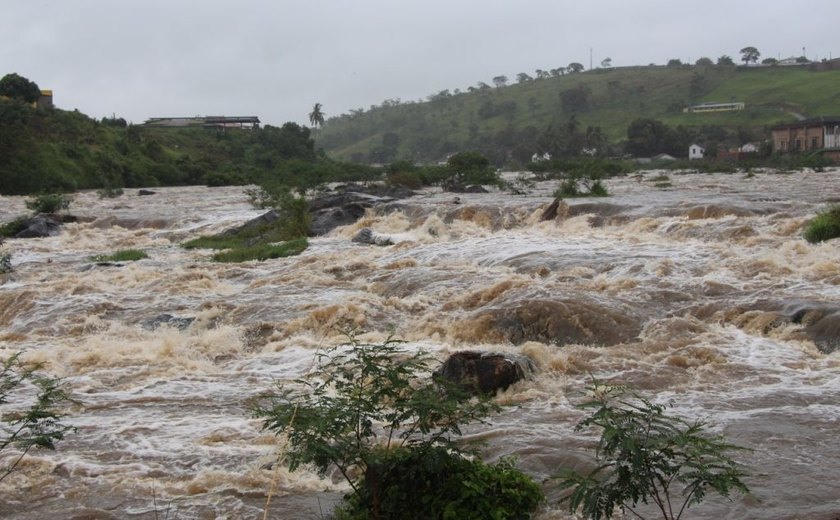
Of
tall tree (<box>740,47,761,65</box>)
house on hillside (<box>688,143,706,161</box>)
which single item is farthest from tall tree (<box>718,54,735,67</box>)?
house on hillside (<box>688,143,706,161</box>)

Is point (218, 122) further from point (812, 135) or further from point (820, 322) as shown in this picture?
point (820, 322)

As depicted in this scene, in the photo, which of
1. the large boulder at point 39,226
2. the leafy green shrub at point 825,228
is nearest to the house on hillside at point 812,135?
the leafy green shrub at point 825,228

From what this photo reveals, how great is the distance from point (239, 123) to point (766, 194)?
66.3 meters

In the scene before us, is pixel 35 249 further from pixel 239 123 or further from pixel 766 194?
pixel 239 123

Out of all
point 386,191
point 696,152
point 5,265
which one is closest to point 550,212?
point 386,191

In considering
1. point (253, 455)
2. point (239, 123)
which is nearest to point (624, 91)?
point (239, 123)

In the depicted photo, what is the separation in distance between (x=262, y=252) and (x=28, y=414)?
46.7 feet

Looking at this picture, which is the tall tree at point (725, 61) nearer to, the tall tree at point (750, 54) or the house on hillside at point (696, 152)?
the tall tree at point (750, 54)

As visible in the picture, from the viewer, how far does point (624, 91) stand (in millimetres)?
109000

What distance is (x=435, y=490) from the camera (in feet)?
15.8

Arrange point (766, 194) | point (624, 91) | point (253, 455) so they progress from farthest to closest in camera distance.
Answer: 1. point (624, 91)
2. point (766, 194)
3. point (253, 455)

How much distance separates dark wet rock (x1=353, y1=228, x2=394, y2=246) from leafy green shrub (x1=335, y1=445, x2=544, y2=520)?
1518 centimetres

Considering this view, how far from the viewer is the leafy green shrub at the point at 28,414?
505 centimetres

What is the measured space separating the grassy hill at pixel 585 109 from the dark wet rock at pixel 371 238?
56.7 m
